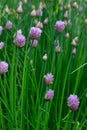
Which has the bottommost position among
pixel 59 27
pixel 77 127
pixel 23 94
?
pixel 77 127

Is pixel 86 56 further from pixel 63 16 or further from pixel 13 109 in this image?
pixel 13 109

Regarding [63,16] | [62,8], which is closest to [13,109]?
[63,16]

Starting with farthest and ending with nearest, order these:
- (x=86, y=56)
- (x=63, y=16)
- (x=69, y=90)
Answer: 1. (x=63, y=16)
2. (x=86, y=56)
3. (x=69, y=90)

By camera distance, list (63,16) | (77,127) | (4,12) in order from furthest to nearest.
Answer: (4,12) → (63,16) → (77,127)

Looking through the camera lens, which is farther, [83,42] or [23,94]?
[83,42]

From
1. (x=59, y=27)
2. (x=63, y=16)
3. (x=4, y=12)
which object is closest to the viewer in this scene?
(x=59, y=27)

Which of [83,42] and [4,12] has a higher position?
[4,12]

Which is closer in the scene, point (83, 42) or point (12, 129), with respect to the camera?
point (12, 129)

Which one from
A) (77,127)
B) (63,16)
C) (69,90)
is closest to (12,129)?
(77,127)

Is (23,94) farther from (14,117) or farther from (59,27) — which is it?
(59,27)
